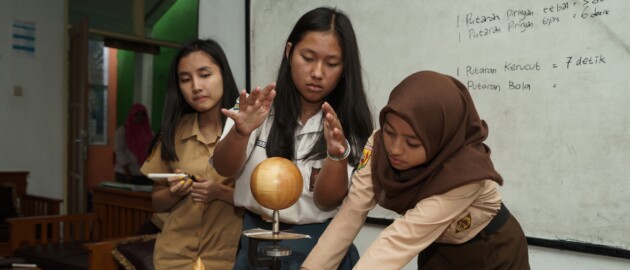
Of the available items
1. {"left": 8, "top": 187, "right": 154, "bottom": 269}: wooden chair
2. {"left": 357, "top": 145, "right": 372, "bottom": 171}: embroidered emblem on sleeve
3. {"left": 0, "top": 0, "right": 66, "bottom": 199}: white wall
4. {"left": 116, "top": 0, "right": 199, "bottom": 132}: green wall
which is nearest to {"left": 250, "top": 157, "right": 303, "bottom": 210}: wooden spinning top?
{"left": 357, "top": 145, "right": 372, "bottom": 171}: embroidered emblem on sleeve

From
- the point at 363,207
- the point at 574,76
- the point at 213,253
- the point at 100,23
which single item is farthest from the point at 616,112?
the point at 100,23

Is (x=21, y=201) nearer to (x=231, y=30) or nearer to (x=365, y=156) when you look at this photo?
(x=231, y=30)

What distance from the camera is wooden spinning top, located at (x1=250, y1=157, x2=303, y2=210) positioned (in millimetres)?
1121

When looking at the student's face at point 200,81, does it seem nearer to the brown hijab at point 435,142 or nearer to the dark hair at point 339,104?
the dark hair at point 339,104

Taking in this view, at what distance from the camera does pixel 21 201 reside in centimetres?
521

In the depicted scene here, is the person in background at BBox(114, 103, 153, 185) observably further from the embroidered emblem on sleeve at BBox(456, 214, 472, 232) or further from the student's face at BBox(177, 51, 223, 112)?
the embroidered emblem on sleeve at BBox(456, 214, 472, 232)

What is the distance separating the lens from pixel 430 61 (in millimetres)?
2430

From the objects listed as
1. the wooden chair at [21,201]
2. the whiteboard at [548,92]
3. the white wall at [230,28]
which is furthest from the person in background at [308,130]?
the wooden chair at [21,201]

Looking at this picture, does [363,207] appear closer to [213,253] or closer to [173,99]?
[213,253]

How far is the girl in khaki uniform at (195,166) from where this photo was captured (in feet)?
6.10

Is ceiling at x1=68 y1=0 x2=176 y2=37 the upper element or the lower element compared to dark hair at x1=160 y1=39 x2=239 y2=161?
upper

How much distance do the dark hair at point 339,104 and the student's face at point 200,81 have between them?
1.22 ft

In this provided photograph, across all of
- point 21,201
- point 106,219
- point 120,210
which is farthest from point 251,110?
point 21,201

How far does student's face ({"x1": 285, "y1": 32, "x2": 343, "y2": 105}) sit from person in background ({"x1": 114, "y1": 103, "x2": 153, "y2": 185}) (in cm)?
521
